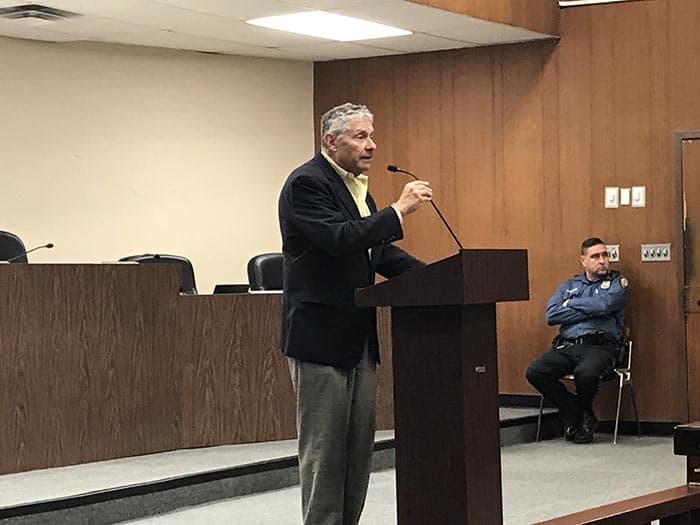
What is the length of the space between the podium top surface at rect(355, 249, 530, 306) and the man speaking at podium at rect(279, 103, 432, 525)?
549 millimetres

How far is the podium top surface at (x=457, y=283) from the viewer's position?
257 centimetres

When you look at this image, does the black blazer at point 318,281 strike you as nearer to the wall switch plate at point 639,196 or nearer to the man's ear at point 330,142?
the man's ear at point 330,142

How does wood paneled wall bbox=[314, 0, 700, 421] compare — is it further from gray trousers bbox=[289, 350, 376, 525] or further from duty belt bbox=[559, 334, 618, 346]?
gray trousers bbox=[289, 350, 376, 525]

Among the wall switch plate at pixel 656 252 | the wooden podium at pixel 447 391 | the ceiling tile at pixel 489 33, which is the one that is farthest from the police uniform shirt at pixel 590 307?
the wooden podium at pixel 447 391

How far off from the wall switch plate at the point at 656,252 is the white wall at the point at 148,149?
2.56 metres

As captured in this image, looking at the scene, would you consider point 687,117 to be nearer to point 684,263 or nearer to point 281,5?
point 684,263

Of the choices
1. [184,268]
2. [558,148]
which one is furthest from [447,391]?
[558,148]

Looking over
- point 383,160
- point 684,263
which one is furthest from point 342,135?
point 383,160

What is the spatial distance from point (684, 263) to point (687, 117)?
0.89 metres

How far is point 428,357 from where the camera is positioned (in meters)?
2.60

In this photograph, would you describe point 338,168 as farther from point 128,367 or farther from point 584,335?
point 584,335

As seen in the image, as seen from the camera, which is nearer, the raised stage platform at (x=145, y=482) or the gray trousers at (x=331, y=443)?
the gray trousers at (x=331, y=443)

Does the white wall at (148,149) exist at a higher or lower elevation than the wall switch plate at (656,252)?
higher

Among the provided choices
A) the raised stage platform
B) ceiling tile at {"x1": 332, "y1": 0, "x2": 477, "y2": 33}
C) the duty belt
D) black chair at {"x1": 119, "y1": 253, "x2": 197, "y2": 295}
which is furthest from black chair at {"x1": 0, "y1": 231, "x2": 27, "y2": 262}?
the duty belt
